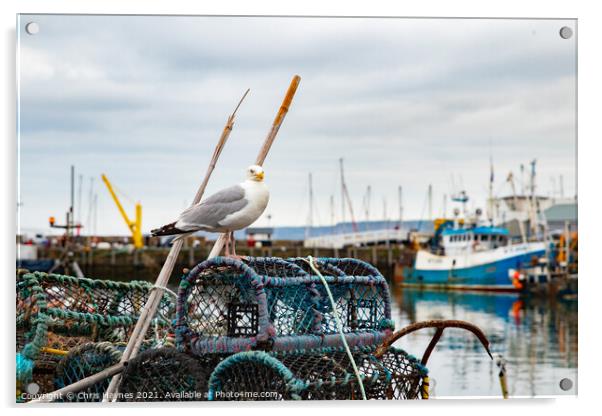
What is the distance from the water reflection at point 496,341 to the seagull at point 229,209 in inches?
78.7

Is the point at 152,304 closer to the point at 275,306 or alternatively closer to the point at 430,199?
the point at 275,306


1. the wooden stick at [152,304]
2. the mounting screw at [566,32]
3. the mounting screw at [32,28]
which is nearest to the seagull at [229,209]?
the wooden stick at [152,304]

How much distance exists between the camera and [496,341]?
14078 mm

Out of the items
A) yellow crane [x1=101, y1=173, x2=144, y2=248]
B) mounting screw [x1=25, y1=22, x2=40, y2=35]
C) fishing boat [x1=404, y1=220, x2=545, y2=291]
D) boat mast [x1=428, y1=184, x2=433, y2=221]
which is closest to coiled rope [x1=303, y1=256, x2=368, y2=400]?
yellow crane [x1=101, y1=173, x2=144, y2=248]

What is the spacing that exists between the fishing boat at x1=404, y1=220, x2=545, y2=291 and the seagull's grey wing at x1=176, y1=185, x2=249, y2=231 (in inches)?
469

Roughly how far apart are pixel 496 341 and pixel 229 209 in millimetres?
10460

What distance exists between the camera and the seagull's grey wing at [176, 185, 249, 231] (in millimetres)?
4363

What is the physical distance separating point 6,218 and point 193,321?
1087 millimetres

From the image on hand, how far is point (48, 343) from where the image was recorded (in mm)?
5215

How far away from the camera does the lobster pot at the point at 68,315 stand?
15.3 ft

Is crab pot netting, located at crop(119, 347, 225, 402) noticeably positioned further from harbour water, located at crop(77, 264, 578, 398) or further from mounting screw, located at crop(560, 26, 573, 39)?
mounting screw, located at crop(560, 26, 573, 39)

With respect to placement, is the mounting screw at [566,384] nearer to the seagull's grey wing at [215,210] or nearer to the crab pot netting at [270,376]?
the crab pot netting at [270,376]
